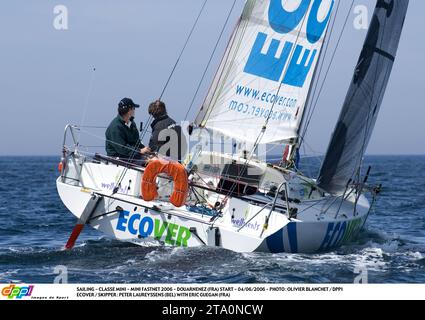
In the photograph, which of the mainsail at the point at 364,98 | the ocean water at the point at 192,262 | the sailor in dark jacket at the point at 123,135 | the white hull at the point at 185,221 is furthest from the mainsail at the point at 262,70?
the ocean water at the point at 192,262

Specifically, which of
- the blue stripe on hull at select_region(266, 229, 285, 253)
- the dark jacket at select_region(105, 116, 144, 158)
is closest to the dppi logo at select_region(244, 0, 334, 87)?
the dark jacket at select_region(105, 116, 144, 158)

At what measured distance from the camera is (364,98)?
13.1m

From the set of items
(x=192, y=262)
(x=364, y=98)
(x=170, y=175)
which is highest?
(x=364, y=98)

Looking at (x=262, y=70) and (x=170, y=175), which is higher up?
(x=262, y=70)

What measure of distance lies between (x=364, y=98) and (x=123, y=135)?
14.4 ft

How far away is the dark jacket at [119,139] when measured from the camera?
1134 centimetres

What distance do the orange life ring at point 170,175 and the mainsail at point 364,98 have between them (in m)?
3.30

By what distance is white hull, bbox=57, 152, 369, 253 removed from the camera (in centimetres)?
993

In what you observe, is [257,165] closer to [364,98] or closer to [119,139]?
[119,139]

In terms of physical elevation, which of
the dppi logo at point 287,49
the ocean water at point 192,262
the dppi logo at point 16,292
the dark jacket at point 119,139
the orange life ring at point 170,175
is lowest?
the ocean water at point 192,262

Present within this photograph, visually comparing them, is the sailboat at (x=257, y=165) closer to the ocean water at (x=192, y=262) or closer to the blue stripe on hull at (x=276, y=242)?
the blue stripe on hull at (x=276, y=242)

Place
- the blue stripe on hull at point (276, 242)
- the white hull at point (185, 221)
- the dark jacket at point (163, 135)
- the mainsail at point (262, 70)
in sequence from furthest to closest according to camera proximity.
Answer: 1. the mainsail at point (262, 70)
2. the dark jacket at point (163, 135)
3. the white hull at point (185, 221)
4. the blue stripe on hull at point (276, 242)

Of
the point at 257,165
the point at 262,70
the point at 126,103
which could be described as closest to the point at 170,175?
the point at 126,103

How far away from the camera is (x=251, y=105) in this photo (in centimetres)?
1258
